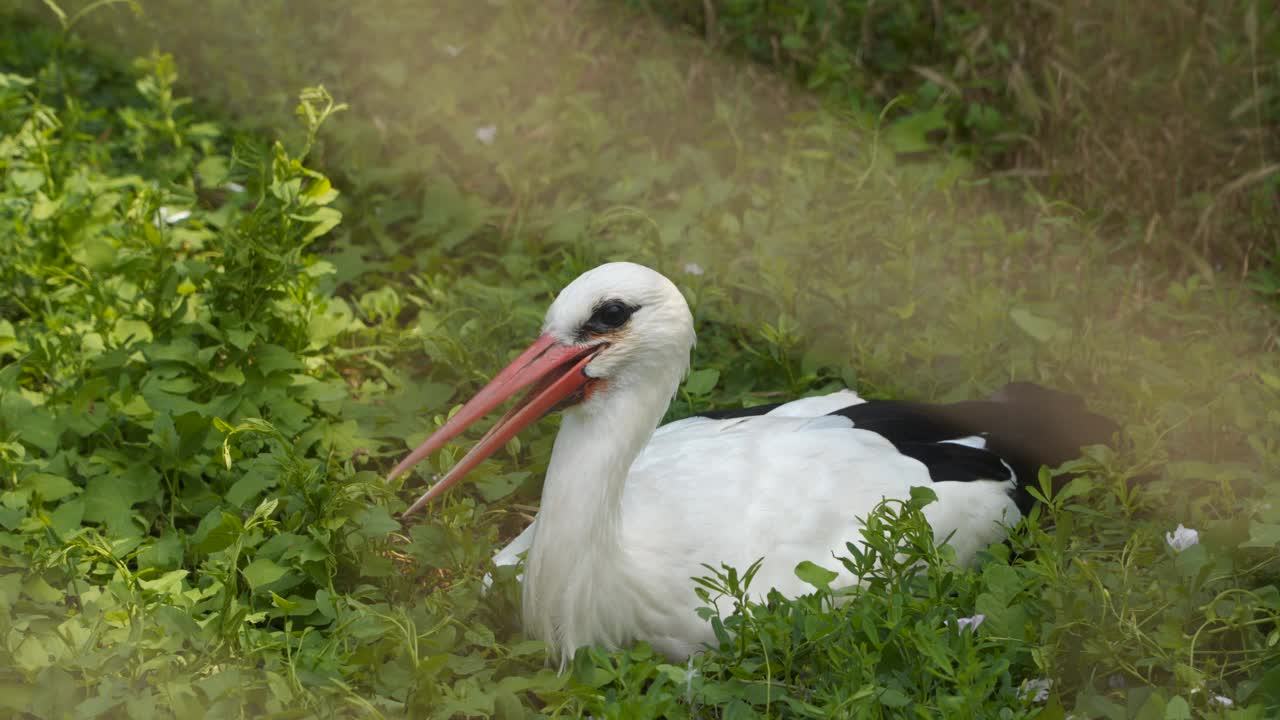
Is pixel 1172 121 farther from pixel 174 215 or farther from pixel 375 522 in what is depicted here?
pixel 174 215

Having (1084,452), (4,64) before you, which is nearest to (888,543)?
(1084,452)

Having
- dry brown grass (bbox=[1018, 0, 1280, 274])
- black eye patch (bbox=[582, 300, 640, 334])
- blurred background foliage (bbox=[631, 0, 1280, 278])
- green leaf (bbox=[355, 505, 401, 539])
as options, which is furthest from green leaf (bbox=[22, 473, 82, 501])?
dry brown grass (bbox=[1018, 0, 1280, 274])

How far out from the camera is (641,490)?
311 cm

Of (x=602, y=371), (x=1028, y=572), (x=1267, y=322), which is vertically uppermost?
(x=602, y=371)

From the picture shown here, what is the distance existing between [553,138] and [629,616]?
8.64 feet

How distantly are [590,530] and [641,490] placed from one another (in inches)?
10.6

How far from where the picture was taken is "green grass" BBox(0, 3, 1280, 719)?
2.67m

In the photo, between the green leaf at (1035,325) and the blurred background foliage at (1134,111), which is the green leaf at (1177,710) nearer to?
the green leaf at (1035,325)

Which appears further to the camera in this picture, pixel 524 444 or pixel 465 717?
pixel 524 444

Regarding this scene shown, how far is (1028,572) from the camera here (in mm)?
2891

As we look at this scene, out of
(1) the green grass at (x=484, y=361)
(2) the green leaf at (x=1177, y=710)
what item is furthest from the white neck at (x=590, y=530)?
(2) the green leaf at (x=1177, y=710)

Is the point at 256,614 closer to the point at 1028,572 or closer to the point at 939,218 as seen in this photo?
the point at 1028,572

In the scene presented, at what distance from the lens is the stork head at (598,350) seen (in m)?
2.82

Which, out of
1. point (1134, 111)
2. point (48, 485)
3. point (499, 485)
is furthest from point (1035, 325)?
point (48, 485)
